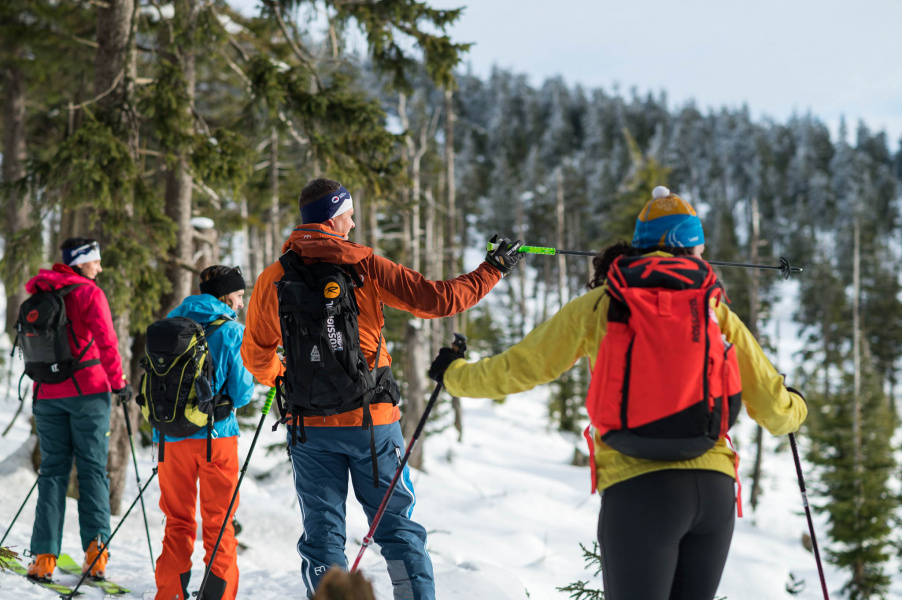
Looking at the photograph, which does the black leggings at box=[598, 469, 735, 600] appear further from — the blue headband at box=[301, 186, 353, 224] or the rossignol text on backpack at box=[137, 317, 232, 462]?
the rossignol text on backpack at box=[137, 317, 232, 462]

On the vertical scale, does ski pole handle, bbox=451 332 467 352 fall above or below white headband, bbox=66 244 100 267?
below

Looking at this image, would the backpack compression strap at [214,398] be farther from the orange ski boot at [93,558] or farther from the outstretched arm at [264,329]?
the orange ski boot at [93,558]

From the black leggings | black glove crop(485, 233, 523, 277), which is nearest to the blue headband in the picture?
black glove crop(485, 233, 523, 277)

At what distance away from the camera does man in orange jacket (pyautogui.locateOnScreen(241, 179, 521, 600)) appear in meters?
3.14

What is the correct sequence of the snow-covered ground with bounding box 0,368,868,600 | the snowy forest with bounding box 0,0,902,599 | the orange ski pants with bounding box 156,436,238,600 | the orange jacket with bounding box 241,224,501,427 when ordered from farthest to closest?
1. the snowy forest with bounding box 0,0,902,599
2. the snow-covered ground with bounding box 0,368,868,600
3. the orange ski pants with bounding box 156,436,238,600
4. the orange jacket with bounding box 241,224,501,427

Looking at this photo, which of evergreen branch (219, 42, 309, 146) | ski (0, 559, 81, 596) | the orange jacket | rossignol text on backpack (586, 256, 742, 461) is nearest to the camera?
rossignol text on backpack (586, 256, 742, 461)

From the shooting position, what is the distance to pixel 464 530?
10711 millimetres

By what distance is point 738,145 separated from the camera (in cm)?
9631

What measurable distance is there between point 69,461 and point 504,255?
12.7 feet

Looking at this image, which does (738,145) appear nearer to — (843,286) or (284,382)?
(843,286)

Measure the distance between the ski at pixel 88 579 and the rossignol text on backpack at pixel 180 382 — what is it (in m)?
1.51

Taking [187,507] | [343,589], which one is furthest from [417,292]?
[187,507]

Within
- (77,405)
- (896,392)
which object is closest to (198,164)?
(77,405)

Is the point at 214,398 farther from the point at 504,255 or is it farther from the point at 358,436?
the point at 504,255
